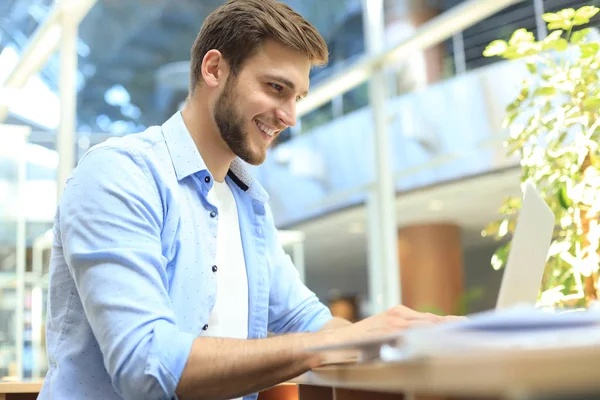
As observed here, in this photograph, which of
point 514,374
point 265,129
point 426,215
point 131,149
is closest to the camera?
point 514,374

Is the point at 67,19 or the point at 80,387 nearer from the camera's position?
the point at 80,387

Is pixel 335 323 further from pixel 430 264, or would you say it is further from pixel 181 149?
pixel 430 264

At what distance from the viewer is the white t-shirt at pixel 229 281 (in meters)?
1.50

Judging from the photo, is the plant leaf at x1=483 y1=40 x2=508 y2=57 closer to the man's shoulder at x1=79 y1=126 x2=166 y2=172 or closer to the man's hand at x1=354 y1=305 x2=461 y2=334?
the man's shoulder at x1=79 y1=126 x2=166 y2=172

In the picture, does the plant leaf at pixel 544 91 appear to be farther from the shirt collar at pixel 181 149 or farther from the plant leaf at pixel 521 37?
the shirt collar at pixel 181 149

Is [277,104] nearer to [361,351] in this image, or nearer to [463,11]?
[361,351]

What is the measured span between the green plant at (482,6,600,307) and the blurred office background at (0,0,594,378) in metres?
1.25

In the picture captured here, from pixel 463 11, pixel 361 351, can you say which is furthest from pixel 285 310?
pixel 463 11

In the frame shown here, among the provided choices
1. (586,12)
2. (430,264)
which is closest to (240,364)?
(586,12)

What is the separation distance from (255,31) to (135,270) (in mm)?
677

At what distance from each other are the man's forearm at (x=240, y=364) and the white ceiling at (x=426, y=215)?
22.0ft

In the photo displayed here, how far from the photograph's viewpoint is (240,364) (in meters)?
1.07

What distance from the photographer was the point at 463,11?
4.15 meters

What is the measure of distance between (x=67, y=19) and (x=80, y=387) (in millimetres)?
3754
